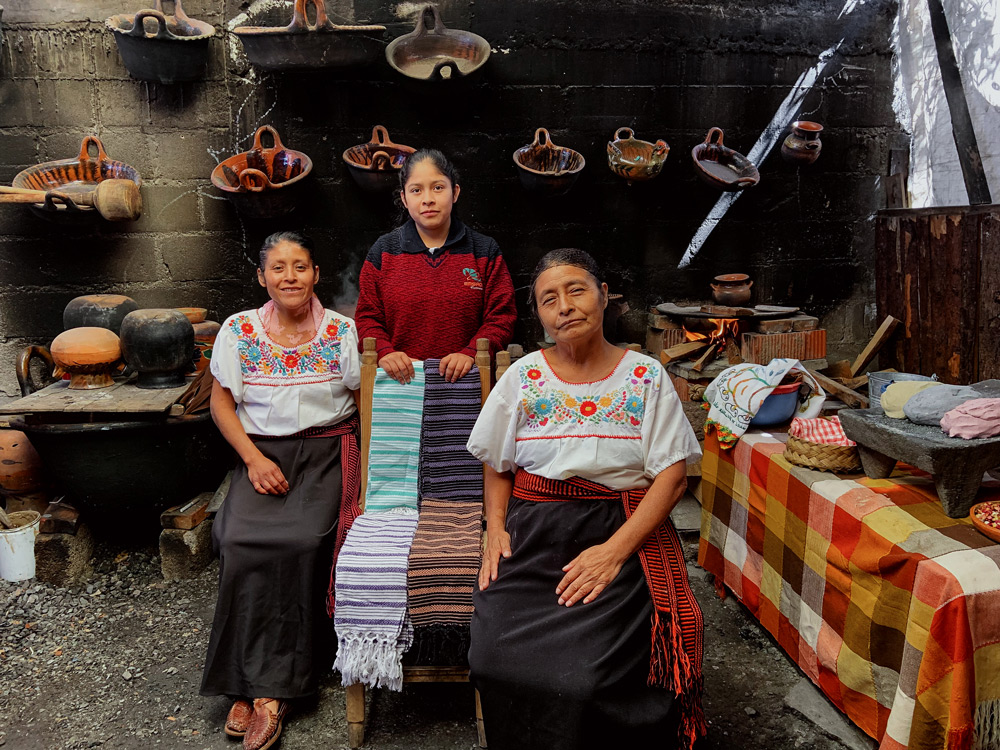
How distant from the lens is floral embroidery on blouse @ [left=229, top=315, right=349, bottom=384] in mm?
2848

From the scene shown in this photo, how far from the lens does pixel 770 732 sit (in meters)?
2.50

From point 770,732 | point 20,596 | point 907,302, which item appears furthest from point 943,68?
point 20,596

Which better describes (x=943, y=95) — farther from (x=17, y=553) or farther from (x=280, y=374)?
(x=17, y=553)

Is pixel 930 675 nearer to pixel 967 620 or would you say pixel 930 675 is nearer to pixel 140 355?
pixel 967 620

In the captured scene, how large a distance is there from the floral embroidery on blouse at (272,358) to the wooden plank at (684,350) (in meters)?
2.04

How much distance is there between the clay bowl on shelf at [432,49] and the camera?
421 centimetres

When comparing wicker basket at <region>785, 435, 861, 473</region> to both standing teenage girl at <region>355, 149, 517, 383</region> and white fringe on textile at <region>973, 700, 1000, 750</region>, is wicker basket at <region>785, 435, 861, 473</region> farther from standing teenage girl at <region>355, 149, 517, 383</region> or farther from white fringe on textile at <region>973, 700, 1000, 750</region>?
standing teenage girl at <region>355, 149, 517, 383</region>

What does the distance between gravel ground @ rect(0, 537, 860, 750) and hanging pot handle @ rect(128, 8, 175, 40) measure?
9.47 ft

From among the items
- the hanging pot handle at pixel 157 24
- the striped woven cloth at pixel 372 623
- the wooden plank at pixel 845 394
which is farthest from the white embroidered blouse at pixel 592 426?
the hanging pot handle at pixel 157 24

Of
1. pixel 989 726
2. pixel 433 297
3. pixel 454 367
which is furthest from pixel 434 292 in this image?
pixel 989 726

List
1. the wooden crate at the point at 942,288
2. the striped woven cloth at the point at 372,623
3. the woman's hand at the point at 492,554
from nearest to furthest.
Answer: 1. the woman's hand at the point at 492,554
2. the striped woven cloth at the point at 372,623
3. the wooden crate at the point at 942,288

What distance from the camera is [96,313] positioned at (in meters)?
3.88

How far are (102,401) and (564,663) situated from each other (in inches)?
100

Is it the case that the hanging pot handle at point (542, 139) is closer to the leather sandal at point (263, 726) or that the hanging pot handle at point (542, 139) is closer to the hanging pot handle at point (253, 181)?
the hanging pot handle at point (253, 181)
